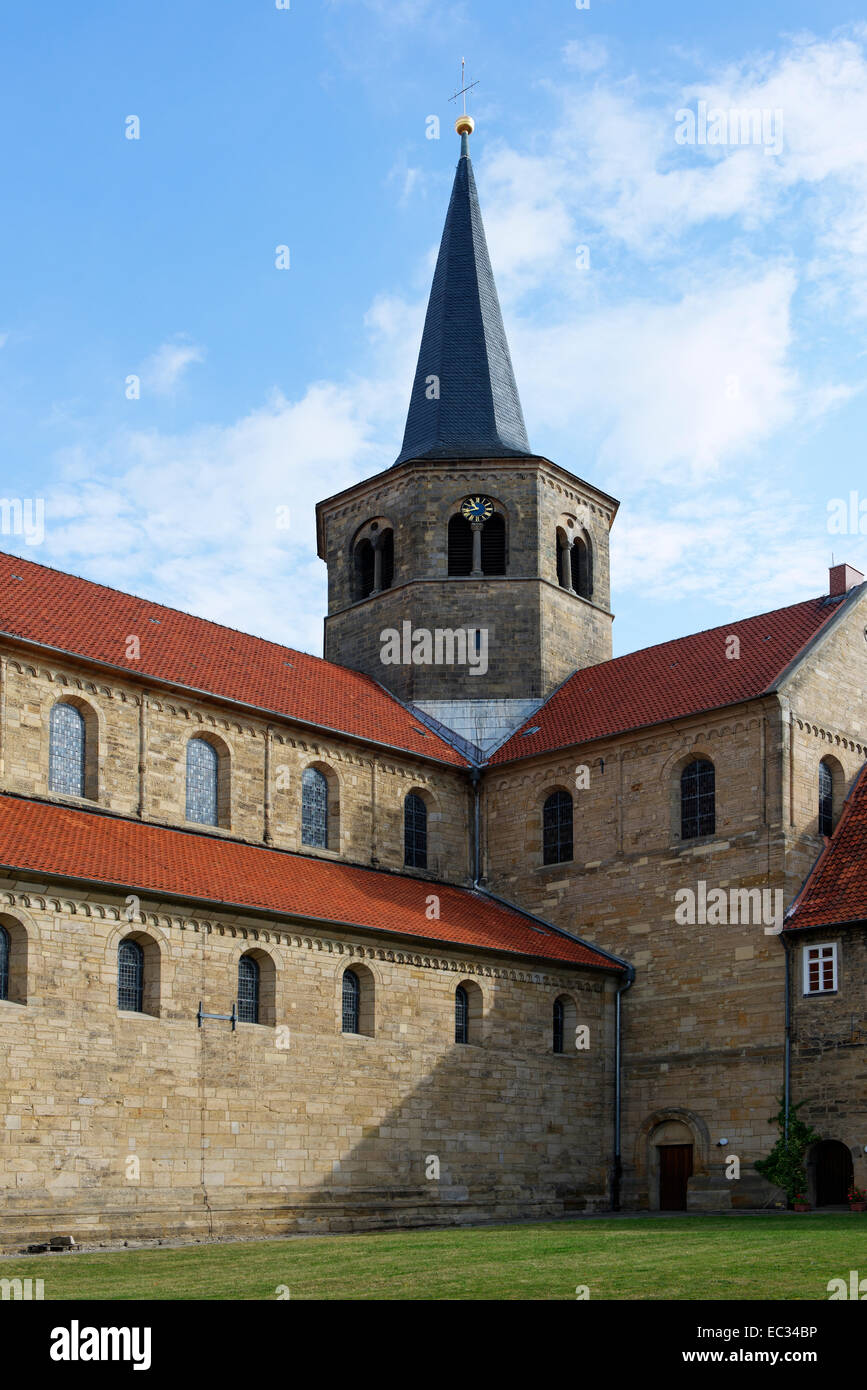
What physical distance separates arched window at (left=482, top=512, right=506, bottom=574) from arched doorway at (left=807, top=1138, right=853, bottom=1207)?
18.8 m

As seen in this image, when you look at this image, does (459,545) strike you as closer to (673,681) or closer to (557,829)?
(673,681)

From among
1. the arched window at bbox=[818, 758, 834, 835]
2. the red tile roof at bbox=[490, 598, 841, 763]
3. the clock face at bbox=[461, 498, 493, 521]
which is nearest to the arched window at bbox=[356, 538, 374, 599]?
the clock face at bbox=[461, 498, 493, 521]

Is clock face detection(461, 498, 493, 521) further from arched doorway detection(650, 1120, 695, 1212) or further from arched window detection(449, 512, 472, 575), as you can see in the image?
arched doorway detection(650, 1120, 695, 1212)

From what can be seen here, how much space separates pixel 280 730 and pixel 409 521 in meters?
10.6

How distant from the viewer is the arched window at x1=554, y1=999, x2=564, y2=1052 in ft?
111

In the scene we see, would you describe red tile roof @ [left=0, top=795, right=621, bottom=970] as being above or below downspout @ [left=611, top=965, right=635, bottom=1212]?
above

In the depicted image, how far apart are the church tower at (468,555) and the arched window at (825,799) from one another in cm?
919

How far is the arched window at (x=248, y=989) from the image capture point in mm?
28500

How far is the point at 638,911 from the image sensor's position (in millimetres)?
34656

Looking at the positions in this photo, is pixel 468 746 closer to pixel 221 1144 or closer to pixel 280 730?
pixel 280 730

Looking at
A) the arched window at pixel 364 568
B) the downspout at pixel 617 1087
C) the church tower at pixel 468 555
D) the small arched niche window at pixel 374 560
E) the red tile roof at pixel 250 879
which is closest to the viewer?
the red tile roof at pixel 250 879

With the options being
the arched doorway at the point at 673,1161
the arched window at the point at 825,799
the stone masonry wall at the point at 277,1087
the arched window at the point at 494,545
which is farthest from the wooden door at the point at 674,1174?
the arched window at the point at 494,545

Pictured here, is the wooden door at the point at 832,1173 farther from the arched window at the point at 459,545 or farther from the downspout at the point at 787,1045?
the arched window at the point at 459,545

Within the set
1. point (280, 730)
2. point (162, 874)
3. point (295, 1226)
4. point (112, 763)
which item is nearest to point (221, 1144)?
point (295, 1226)
